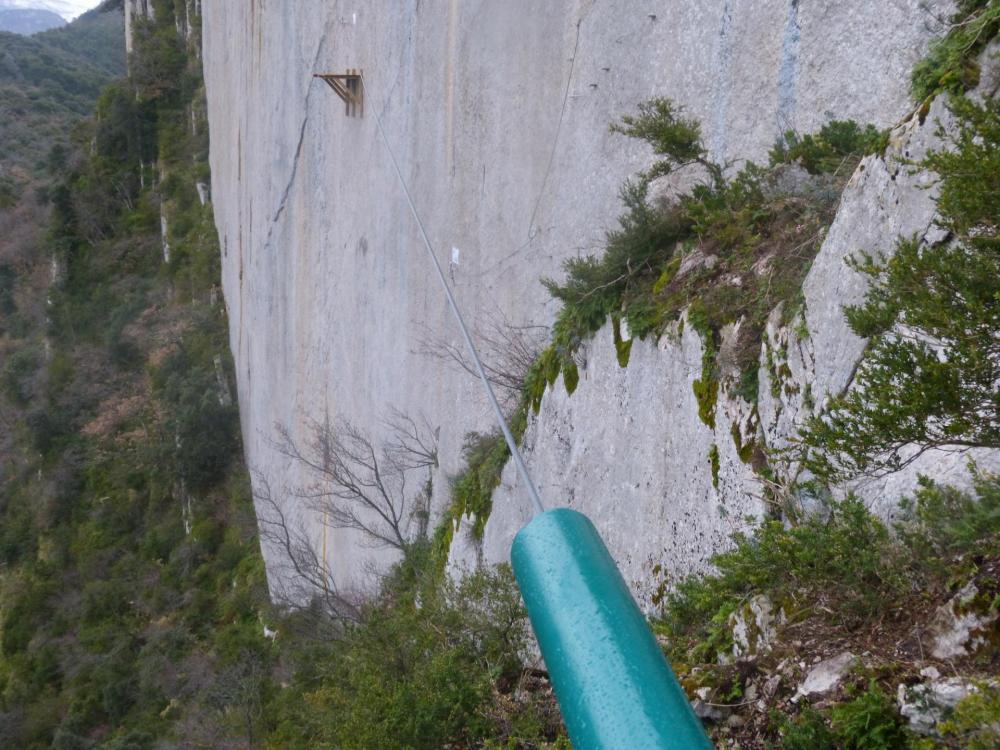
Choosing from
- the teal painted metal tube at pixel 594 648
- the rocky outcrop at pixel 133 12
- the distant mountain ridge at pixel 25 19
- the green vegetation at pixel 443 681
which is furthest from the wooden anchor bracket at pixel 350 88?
the distant mountain ridge at pixel 25 19

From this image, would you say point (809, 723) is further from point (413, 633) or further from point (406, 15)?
point (406, 15)

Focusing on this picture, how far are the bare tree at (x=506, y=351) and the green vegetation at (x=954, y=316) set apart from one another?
5.59m

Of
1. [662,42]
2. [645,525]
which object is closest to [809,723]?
[645,525]

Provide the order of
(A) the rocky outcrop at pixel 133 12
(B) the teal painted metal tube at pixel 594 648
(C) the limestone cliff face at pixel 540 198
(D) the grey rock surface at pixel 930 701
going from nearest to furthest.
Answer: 1. (B) the teal painted metal tube at pixel 594 648
2. (D) the grey rock surface at pixel 930 701
3. (C) the limestone cliff face at pixel 540 198
4. (A) the rocky outcrop at pixel 133 12

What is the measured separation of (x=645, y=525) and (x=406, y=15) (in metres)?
9.27

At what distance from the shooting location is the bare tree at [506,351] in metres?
8.09

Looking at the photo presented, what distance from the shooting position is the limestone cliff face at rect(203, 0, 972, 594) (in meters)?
4.26

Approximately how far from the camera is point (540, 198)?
8.33 m

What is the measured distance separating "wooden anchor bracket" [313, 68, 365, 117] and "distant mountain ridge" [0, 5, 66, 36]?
111750 millimetres

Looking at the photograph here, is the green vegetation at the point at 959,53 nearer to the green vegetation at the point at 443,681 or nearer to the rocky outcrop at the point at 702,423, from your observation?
the rocky outcrop at the point at 702,423

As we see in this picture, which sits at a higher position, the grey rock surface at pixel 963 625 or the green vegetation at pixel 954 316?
the green vegetation at pixel 954 316

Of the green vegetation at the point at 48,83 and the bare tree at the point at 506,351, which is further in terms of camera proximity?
the green vegetation at the point at 48,83

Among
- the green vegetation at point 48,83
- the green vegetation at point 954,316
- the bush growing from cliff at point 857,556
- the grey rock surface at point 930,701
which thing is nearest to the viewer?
the green vegetation at point 954,316

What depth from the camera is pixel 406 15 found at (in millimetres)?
11492
